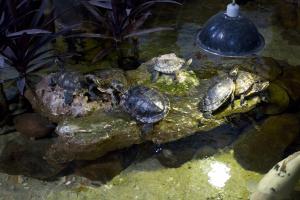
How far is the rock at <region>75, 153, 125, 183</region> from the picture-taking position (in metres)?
3.03

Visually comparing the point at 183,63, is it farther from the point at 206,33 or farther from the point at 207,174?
the point at 206,33

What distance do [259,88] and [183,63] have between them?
82 cm

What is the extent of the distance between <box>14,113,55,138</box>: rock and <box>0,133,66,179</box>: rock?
6cm

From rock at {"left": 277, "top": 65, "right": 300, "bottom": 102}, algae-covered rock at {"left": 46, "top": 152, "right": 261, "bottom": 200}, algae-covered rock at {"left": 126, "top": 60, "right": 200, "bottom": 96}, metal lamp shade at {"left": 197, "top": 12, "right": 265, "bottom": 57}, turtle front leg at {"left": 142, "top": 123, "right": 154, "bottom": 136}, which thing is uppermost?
metal lamp shade at {"left": 197, "top": 12, "right": 265, "bottom": 57}

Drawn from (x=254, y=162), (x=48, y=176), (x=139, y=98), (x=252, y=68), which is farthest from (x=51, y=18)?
(x=254, y=162)

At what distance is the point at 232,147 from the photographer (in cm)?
332

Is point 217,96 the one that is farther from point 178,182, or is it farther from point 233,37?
point 233,37

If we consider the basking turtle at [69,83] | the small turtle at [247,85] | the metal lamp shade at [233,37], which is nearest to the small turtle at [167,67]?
the small turtle at [247,85]

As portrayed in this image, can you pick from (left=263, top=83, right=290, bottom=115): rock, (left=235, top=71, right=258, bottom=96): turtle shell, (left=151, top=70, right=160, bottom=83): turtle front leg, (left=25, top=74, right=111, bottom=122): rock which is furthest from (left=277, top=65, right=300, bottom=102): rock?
(left=25, top=74, right=111, bottom=122): rock

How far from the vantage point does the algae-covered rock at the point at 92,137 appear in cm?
297

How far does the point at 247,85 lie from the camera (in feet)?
11.1

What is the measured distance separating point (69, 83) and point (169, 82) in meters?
0.99

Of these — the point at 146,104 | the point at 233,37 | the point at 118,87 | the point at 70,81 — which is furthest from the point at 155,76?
the point at 233,37

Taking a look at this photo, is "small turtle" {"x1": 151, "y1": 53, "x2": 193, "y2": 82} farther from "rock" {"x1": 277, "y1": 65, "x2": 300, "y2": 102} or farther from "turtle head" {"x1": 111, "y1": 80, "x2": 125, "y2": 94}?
"rock" {"x1": 277, "y1": 65, "x2": 300, "y2": 102}
